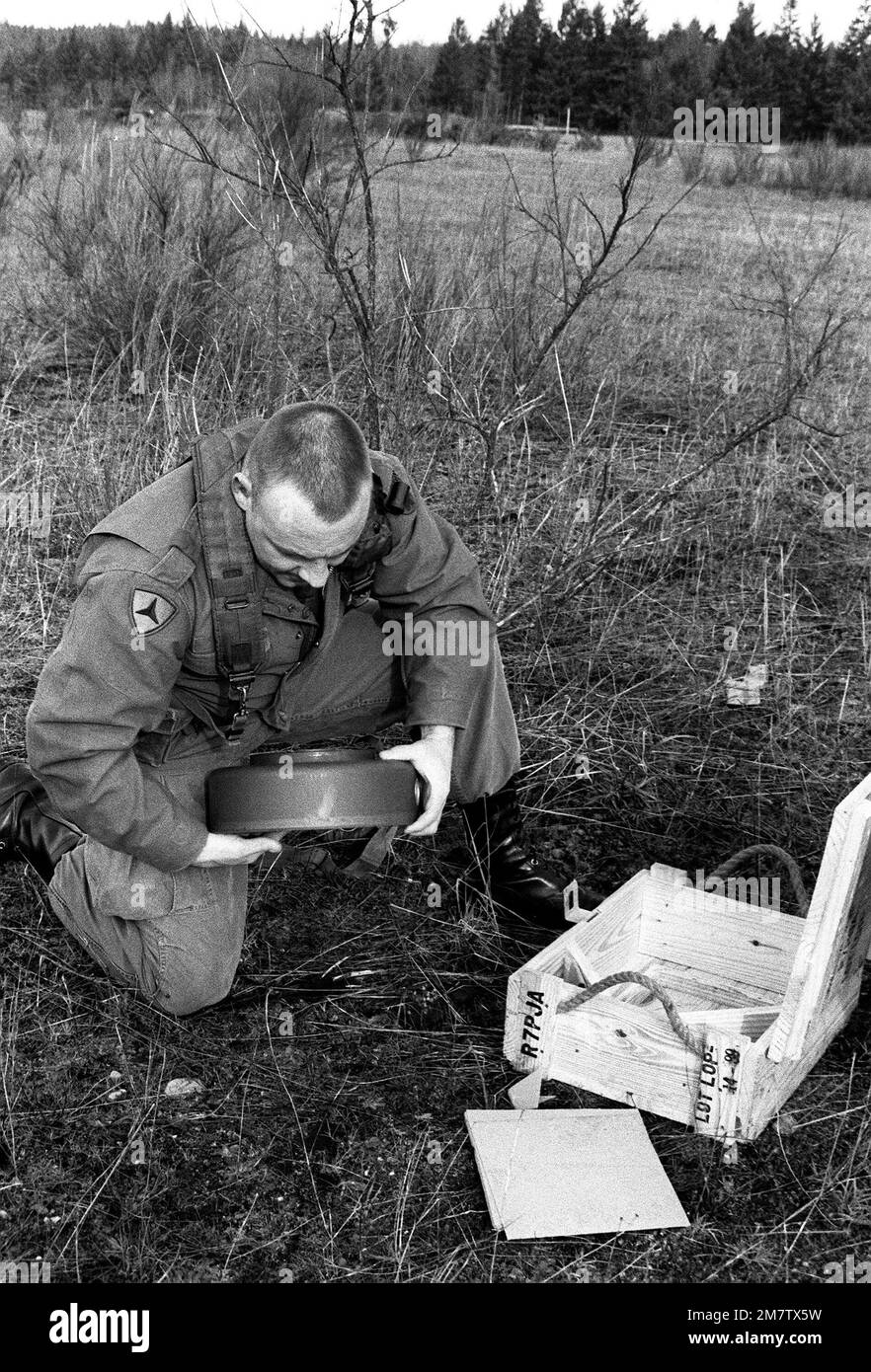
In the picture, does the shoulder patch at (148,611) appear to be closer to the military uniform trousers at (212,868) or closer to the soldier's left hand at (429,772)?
the military uniform trousers at (212,868)

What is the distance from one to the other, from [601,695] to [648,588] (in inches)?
33.8

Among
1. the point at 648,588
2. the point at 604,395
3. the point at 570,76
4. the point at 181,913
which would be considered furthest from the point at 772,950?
the point at 570,76

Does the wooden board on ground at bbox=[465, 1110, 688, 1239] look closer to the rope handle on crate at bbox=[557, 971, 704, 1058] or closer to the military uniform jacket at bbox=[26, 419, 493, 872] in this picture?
the rope handle on crate at bbox=[557, 971, 704, 1058]

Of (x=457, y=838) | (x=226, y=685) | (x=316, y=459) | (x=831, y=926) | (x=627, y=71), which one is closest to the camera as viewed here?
(x=831, y=926)

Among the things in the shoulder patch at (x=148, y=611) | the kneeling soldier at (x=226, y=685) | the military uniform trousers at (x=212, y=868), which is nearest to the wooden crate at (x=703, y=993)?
the kneeling soldier at (x=226, y=685)

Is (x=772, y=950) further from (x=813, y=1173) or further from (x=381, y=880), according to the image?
(x=381, y=880)

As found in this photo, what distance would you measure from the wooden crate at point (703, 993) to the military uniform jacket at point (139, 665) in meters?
0.92

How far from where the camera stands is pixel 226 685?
304 centimetres

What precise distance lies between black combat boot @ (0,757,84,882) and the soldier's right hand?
53 cm

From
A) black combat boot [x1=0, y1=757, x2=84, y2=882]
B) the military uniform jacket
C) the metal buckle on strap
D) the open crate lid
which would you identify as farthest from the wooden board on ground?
black combat boot [x1=0, y1=757, x2=84, y2=882]

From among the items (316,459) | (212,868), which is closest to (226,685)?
(212,868)

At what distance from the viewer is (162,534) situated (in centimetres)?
277

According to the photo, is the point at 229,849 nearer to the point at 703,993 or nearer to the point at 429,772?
the point at 429,772

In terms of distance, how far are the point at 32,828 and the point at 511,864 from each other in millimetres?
1301
